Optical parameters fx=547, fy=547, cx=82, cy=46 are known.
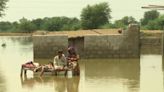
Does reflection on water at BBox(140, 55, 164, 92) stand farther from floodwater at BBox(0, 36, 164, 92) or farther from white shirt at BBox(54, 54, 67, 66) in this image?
white shirt at BBox(54, 54, 67, 66)

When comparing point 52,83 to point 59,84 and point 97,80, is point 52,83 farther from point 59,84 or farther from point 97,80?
point 97,80

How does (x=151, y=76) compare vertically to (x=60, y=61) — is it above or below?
below

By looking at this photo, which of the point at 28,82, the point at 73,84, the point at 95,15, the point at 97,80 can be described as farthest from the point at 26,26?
the point at 73,84

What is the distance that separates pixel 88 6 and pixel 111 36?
3602cm

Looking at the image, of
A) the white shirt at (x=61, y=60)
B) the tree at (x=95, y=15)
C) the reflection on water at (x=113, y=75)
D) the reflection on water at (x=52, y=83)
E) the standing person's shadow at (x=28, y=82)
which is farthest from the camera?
the tree at (x=95, y=15)

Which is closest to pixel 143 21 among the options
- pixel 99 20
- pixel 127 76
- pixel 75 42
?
pixel 99 20

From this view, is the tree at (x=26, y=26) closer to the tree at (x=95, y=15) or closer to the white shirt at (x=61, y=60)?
the tree at (x=95, y=15)

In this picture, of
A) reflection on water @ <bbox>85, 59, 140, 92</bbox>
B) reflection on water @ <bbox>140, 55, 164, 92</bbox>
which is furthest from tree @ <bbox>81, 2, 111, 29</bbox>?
reflection on water @ <bbox>140, 55, 164, 92</bbox>

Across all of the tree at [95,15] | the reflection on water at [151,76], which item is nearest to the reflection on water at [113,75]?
the reflection on water at [151,76]

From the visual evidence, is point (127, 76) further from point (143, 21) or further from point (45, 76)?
point (143, 21)

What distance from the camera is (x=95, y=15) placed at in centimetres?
6594

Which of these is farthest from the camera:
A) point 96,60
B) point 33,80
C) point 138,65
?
point 96,60

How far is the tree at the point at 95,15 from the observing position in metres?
65.5

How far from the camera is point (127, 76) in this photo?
2245 cm
